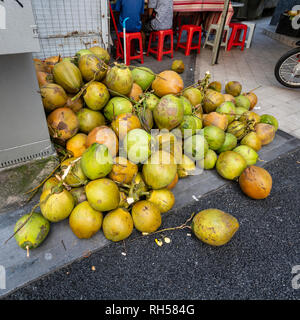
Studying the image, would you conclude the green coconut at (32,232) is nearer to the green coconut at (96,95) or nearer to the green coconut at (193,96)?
the green coconut at (96,95)

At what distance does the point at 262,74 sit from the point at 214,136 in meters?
4.31

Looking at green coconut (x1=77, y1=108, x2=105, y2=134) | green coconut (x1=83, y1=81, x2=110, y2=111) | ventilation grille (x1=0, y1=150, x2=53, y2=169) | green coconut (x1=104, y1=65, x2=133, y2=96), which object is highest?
green coconut (x1=104, y1=65, x2=133, y2=96)

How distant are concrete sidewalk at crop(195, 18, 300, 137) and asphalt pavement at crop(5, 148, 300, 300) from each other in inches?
82.9

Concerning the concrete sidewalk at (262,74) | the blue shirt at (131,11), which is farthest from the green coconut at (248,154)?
the blue shirt at (131,11)

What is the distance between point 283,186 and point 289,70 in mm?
3562

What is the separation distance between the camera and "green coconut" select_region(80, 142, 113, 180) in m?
1.85

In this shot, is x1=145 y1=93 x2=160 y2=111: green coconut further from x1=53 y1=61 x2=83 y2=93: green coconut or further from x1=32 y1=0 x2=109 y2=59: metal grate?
x1=32 y1=0 x2=109 y2=59: metal grate

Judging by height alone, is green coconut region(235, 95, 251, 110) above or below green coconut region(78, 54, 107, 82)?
below

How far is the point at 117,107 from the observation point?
2.33 m

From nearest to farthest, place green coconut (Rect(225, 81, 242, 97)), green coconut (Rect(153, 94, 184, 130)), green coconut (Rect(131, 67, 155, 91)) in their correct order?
green coconut (Rect(153, 94, 184, 130)) < green coconut (Rect(131, 67, 155, 91)) < green coconut (Rect(225, 81, 242, 97))

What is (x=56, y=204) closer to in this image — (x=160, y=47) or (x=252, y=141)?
(x=252, y=141)

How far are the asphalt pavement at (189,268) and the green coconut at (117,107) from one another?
1.08 m

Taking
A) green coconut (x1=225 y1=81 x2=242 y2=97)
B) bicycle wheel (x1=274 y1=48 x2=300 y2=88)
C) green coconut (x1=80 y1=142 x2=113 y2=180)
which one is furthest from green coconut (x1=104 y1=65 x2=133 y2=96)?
bicycle wheel (x1=274 y1=48 x2=300 y2=88)

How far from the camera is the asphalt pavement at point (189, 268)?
1.69 m
